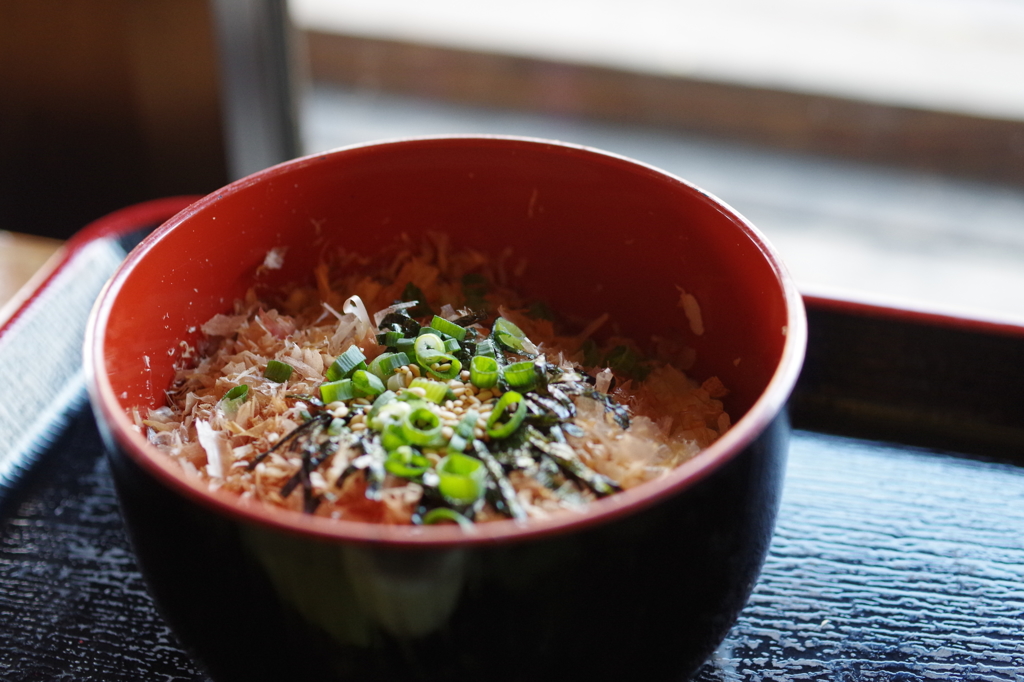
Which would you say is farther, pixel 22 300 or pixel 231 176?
pixel 231 176

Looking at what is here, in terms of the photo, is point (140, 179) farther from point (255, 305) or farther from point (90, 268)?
point (255, 305)

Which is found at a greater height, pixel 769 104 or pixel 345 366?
pixel 345 366

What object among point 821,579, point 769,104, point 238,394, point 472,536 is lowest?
point 769,104

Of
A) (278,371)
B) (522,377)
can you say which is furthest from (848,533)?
(278,371)

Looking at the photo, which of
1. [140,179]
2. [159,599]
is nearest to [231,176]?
[140,179]

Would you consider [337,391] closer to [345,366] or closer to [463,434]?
[345,366]
